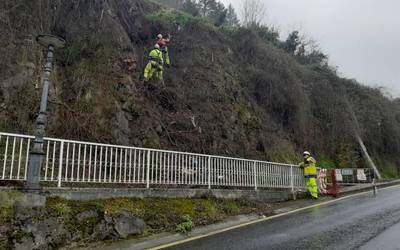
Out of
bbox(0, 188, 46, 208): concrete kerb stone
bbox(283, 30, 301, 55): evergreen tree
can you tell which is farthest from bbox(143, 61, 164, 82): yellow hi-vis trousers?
bbox(283, 30, 301, 55): evergreen tree

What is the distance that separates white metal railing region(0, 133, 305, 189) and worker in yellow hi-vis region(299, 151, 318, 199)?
162 centimetres

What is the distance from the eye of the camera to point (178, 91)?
17.4m

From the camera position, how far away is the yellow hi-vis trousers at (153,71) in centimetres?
1580

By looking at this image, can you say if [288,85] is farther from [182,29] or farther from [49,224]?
[49,224]

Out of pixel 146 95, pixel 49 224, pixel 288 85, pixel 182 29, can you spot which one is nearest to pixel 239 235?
pixel 49 224

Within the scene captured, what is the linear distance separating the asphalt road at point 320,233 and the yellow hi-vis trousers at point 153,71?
8809mm

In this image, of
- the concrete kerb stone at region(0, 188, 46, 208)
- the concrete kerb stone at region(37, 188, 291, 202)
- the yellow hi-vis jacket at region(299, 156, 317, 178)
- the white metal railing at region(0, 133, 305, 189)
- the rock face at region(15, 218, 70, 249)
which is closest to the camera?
Result: the rock face at region(15, 218, 70, 249)

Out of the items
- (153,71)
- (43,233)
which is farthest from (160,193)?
(153,71)

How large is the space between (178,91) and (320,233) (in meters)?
11.1

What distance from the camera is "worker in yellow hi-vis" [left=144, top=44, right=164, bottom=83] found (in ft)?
52.1

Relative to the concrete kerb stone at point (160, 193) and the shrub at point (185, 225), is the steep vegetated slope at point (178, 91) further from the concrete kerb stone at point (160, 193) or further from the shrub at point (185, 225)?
the shrub at point (185, 225)

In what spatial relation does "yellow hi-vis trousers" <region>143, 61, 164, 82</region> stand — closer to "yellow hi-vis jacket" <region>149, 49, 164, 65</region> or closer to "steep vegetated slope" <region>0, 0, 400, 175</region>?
"yellow hi-vis jacket" <region>149, 49, 164, 65</region>

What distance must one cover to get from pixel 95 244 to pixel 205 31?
711 inches

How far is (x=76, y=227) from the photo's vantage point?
6719 mm
